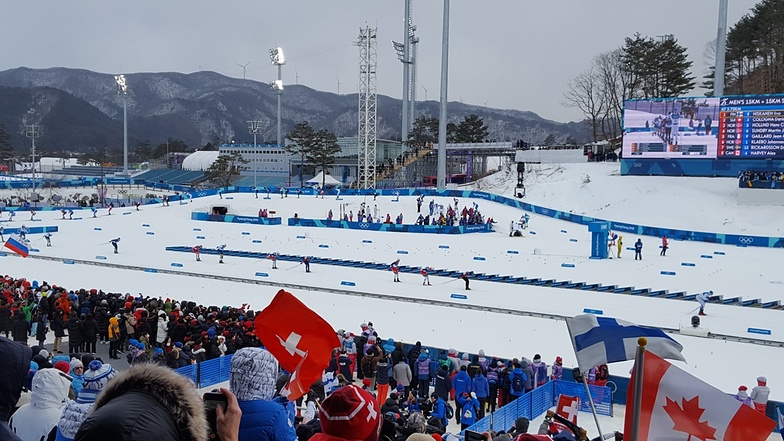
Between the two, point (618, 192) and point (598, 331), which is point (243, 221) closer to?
point (618, 192)

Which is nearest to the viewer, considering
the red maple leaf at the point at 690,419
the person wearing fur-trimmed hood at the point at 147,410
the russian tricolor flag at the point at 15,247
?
the person wearing fur-trimmed hood at the point at 147,410

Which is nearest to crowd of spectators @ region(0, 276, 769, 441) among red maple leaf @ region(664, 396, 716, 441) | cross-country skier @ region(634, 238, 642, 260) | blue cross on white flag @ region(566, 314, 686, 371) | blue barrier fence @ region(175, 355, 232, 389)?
blue barrier fence @ region(175, 355, 232, 389)

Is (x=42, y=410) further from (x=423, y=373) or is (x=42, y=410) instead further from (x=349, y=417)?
(x=423, y=373)

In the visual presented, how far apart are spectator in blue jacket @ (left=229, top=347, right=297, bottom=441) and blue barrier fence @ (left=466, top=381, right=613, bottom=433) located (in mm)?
7435

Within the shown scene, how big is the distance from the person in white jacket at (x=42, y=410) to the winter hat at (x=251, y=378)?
1284 millimetres

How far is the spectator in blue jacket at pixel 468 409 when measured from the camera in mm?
10156

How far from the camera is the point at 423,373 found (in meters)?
12.3

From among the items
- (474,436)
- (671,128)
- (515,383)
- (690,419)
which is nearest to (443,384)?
(515,383)

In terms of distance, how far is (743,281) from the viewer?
25.6 m

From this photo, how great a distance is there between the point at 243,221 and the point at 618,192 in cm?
2848

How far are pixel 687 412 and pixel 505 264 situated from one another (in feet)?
86.2

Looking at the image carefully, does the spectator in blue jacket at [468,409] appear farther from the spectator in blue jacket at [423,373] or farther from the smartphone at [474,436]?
the smartphone at [474,436]

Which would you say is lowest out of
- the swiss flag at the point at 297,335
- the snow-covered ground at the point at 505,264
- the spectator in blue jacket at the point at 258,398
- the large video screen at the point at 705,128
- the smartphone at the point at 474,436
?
the snow-covered ground at the point at 505,264

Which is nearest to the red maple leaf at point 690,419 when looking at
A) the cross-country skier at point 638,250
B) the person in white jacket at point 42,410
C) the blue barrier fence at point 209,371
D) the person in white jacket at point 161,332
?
the person in white jacket at point 42,410
